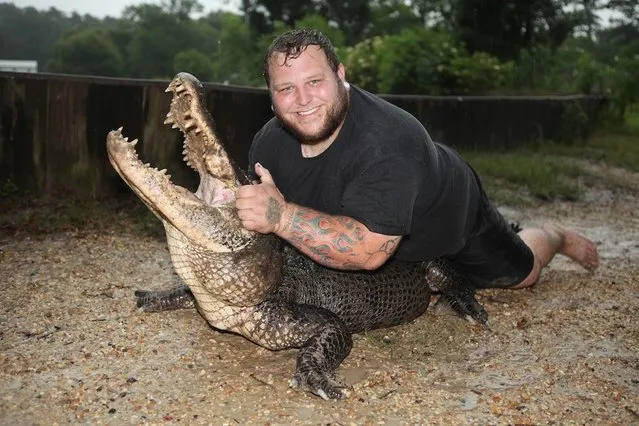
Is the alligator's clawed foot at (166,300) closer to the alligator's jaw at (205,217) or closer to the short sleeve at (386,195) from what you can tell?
the alligator's jaw at (205,217)

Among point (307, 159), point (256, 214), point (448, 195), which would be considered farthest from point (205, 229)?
point (448, 195)

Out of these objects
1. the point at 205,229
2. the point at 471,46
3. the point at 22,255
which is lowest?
the point at 22,255

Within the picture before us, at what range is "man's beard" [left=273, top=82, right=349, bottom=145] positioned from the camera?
9.30 ft

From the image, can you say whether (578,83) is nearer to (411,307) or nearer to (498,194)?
(498,194)

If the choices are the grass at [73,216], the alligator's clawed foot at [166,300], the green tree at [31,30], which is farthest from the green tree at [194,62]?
the alligator's clawed foot at [166,300]

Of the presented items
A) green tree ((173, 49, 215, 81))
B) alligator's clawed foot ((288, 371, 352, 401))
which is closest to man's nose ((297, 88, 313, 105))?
alligator's clawed foot ((288, 371, 352, 401))

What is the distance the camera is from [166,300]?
3.56 m

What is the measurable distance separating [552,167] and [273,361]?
5.81 meters

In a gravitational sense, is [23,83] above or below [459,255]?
above

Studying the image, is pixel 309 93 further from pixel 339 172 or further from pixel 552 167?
pixel 552 167

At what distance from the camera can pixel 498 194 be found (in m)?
A: 6.71

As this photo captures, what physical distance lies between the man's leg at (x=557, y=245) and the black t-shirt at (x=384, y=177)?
3.06 ft

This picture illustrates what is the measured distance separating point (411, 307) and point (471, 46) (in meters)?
10.7

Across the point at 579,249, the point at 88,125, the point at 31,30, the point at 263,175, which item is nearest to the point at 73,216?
the point at 88,125
